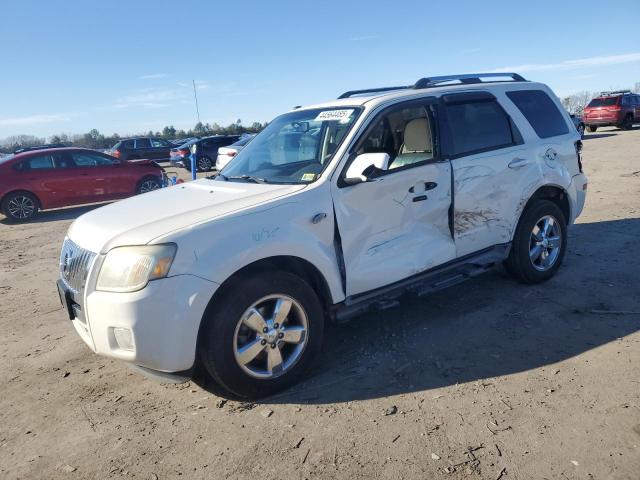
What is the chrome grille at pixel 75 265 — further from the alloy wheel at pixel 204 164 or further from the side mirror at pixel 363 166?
the alloy wheel at pixel 204 164

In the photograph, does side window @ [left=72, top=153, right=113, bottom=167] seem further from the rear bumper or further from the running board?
the rear bumper

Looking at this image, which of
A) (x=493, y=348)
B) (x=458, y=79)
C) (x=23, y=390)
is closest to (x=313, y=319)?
(x=493, y=348)

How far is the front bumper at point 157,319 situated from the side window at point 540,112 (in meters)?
3.65

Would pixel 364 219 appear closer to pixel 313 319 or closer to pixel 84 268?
pixel 313 319

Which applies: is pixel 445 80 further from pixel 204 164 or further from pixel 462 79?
pixel 204 164

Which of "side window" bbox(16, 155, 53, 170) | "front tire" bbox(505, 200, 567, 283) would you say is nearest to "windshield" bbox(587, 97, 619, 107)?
"front tire" bbox(505, 200, 567, 283)

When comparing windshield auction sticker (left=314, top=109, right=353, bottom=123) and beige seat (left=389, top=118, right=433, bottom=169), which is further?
beige seat (left=389, top=118, right=433, bottom=169)

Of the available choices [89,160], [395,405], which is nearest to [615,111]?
[89,160]

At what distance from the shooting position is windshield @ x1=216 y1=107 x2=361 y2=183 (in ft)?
12.5

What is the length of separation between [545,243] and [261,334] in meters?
3.25

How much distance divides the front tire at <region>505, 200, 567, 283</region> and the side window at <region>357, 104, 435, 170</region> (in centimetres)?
134

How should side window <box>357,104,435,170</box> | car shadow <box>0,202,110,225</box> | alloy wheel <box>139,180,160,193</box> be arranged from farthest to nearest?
alloy wheel <box>139,180,160,193</box> < car shadow <box>0,202,110,225</box> < side window <box>357,104,435,170</box>

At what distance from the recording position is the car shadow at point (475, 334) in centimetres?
347

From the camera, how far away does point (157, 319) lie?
2881 millimetres
